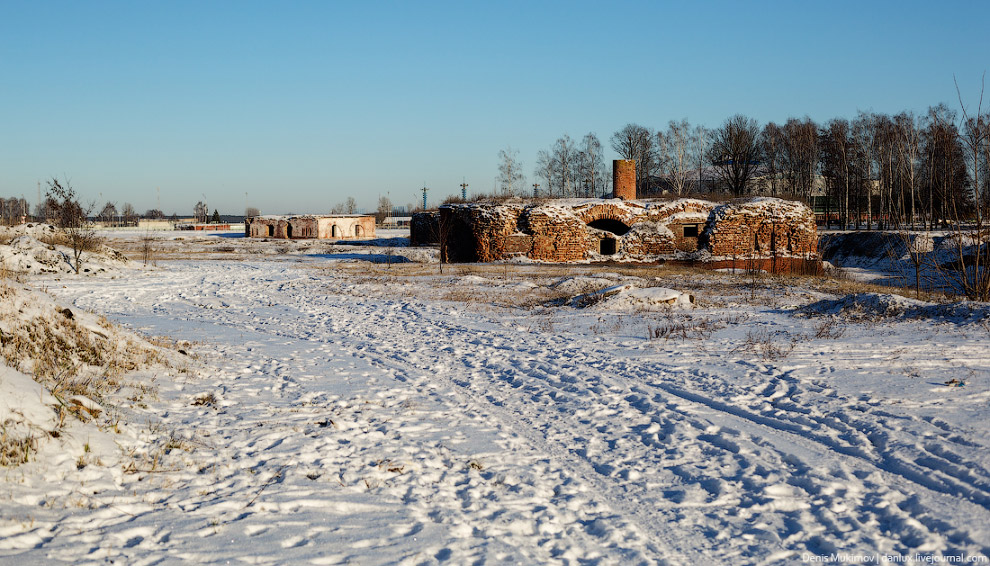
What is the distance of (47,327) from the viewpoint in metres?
6.87

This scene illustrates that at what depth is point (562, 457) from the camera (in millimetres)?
5051

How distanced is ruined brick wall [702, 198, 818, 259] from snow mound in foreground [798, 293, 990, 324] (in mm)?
13658

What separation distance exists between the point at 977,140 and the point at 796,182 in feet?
160

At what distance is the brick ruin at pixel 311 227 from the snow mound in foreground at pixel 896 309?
43.2 meters

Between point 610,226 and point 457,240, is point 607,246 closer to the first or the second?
point 610,226

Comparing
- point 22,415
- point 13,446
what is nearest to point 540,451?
point 13,446

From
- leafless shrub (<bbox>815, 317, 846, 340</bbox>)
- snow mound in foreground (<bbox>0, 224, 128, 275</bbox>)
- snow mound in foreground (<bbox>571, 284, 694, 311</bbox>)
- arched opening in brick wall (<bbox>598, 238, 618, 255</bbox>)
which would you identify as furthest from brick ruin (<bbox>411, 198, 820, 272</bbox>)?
leafless shrub (<bbox>815, 317, 846, 340</bbox>)

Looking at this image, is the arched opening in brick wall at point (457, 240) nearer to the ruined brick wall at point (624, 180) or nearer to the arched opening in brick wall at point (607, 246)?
the arched opening in brick wall at point (607, 246)

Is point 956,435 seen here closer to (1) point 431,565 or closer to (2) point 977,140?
(1) point 431,565

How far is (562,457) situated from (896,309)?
8.11 m

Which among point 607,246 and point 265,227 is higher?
point 265,227

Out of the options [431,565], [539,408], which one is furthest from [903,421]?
[431,565]

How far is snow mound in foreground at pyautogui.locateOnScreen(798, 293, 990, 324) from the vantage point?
9.77 metres

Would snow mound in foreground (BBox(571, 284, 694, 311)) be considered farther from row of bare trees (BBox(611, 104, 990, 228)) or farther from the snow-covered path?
row of bare trees (BBox(611, 104, 990, 228))
